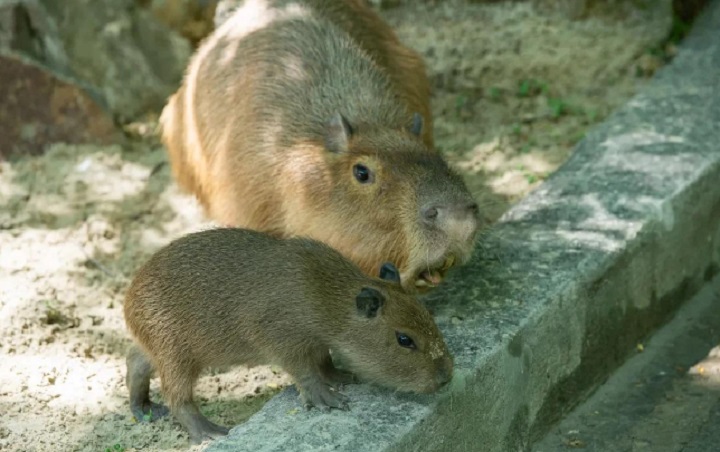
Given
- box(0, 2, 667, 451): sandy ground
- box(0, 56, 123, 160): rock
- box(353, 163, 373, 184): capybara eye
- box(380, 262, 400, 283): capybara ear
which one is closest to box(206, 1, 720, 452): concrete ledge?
box(380, 262, 400, 283): capybara ear

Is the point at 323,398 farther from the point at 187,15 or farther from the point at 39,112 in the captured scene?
the point at 187,15

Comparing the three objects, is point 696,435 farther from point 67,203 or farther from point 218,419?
point 67,203

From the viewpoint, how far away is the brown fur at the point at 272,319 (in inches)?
156

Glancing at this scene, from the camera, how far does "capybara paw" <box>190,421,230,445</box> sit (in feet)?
14.0

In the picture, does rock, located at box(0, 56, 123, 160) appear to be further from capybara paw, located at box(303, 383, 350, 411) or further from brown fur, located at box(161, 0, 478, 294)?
capybara paw, located at box(303, 383, 350, 411)

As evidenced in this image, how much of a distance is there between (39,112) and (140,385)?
302cm

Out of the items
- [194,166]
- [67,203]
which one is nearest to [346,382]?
[194,166]

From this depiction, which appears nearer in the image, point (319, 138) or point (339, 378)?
point (339, 378)

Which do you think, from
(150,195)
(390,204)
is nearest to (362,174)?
(390,204)

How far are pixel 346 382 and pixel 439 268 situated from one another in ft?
2.49

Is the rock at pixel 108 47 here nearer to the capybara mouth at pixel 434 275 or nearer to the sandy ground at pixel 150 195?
the sandy ground at pixel 150 195

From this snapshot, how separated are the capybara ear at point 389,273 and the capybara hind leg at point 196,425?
86 cm

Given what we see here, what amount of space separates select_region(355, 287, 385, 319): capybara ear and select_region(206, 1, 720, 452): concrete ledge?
28 centimetres

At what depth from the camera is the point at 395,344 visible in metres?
3.97
